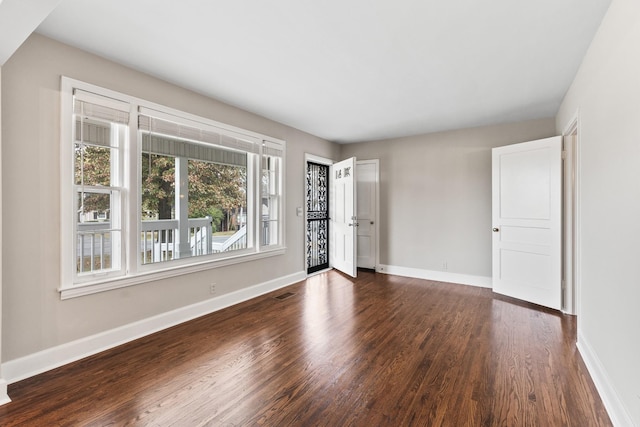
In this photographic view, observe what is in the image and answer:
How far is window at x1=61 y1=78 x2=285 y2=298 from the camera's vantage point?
8.32ft

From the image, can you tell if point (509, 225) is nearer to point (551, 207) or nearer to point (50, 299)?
point (551, 207)


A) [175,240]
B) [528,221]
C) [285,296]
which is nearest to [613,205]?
[528,221]

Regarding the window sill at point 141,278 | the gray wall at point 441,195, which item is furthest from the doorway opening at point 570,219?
the window sill at point 141,278

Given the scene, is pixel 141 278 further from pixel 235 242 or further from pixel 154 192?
pixel 235 242

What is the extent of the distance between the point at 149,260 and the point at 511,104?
4556mm

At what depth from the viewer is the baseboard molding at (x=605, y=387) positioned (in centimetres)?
167

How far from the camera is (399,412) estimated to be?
185 cm

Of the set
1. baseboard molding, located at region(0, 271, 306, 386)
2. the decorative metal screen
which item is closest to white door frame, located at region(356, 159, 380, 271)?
the decorative metal screen

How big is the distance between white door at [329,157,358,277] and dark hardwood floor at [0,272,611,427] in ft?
5.85

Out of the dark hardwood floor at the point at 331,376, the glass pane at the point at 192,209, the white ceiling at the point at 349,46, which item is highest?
the white ceiling at the point at 349,46

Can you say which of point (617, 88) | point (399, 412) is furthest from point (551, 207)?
point (399, 412)

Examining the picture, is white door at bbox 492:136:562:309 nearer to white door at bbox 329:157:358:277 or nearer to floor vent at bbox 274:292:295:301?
white door at bbox 329:157:358:277

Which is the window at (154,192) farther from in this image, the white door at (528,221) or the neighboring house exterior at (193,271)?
the white door at (528,221)

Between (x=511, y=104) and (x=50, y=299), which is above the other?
(x=511, y=104)
